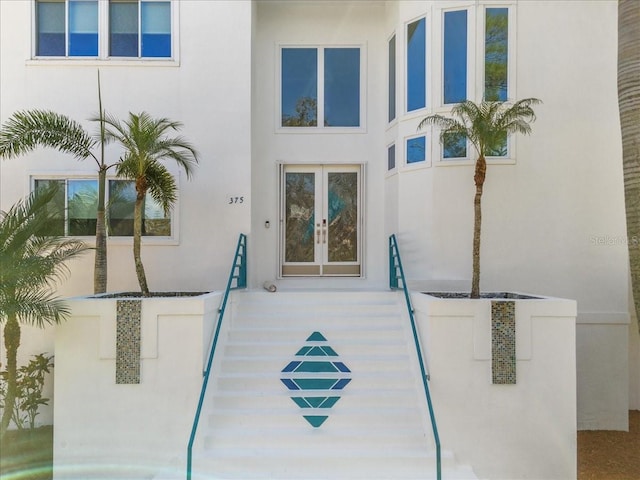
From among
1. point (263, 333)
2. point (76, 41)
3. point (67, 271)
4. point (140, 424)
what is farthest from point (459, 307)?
point (76, 41)

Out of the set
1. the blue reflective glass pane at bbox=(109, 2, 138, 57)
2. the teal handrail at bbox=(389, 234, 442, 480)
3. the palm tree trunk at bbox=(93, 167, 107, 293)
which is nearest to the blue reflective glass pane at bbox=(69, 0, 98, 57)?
the blue reflective glass pane at bbox=(109, 2, 138, 57)

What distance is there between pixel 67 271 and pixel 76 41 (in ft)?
13.6

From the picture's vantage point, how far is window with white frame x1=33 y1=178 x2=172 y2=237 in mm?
8555

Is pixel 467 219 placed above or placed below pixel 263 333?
above

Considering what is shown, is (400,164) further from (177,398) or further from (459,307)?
(177,398)

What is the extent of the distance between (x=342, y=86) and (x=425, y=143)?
8.13ft

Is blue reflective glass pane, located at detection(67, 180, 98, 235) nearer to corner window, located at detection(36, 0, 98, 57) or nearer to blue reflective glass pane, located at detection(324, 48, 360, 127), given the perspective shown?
corner window, located at detection(36, 0, 98, 57)

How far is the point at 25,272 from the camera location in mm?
5727

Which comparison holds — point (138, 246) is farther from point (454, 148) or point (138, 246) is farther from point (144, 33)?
point (454, 148)

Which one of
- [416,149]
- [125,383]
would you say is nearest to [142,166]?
[125,383]

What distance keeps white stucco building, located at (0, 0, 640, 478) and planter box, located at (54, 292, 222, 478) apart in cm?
242

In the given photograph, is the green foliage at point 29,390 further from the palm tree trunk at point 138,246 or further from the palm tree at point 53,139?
the palm tree trunk at point 138,246

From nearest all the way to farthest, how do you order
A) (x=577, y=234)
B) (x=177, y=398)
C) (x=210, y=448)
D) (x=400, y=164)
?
(x=210, y=448) < (x=177, y=398) < (x=577, y=234) < (x=400, y=164)

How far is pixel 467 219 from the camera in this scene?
827 cm
